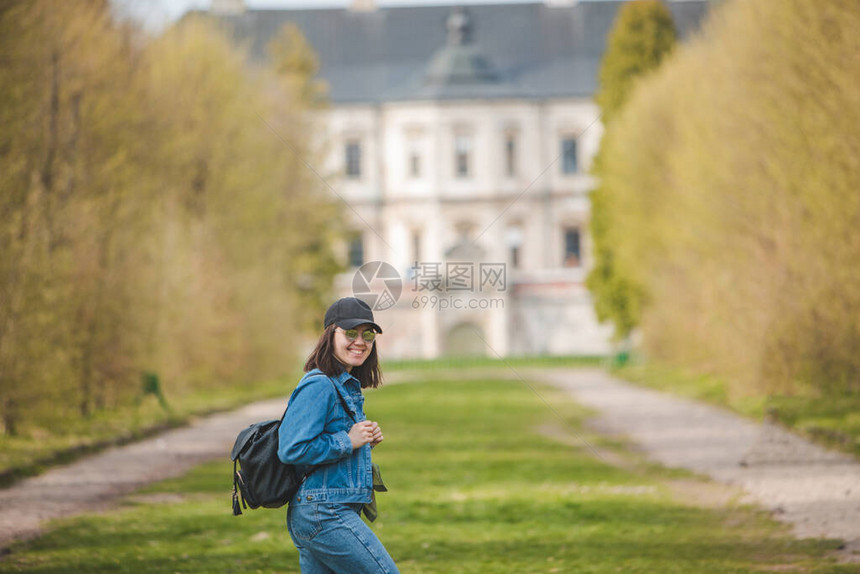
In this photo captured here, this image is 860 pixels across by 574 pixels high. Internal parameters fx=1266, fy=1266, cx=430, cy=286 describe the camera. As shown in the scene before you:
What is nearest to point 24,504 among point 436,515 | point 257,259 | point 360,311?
point 436,515

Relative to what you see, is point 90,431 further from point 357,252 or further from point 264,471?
point 357,252

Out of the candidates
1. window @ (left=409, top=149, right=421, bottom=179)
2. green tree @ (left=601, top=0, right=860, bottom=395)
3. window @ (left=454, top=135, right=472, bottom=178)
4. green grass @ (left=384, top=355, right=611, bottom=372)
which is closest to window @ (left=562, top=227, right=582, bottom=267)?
window @ (left=454, top=135, right=472, bottom=178)

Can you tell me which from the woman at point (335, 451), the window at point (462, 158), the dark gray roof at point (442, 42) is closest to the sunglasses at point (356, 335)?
the woman at point (335, 451)

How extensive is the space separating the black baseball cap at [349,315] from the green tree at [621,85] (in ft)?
104

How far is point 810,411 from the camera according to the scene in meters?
16.1

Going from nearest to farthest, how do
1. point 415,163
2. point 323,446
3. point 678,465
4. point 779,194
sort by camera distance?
point 323,446
point 678,465
point 779,194
point 415,163

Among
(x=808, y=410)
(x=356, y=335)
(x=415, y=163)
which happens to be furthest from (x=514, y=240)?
(x=356, y=335)

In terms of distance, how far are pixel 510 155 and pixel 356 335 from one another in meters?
63.2

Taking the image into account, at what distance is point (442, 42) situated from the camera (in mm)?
69188

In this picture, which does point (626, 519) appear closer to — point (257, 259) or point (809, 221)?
point (809, 221)

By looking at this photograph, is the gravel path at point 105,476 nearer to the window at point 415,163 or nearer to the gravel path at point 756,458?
the gravel path at point 756,458

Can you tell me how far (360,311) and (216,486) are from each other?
24.6ft

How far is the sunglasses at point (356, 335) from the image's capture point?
15.8 feet

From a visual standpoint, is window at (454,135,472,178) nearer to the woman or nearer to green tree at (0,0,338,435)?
green tree at (0,0,338,435)
